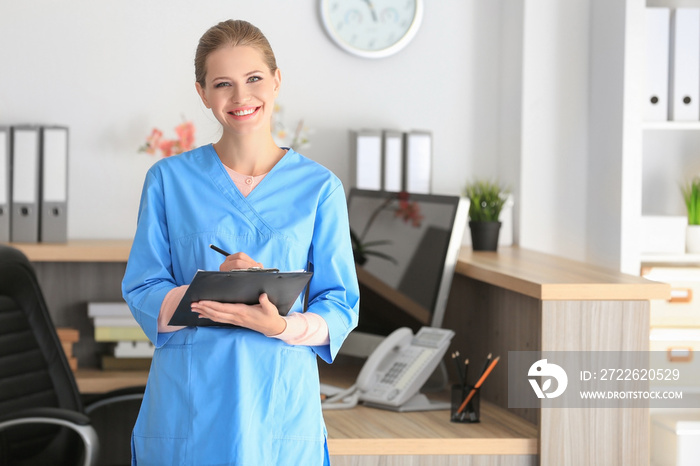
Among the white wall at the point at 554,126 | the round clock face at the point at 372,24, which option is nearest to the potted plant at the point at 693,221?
the white wall at the point at 554,126

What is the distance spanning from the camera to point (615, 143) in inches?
111

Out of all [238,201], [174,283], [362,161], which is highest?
[362,161]

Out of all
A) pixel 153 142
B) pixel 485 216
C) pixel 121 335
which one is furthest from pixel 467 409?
pixel 153 142

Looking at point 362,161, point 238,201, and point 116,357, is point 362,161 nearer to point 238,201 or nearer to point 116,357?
point 116,357

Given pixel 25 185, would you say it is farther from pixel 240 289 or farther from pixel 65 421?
pixel 240 289

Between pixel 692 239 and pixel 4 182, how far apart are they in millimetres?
2314

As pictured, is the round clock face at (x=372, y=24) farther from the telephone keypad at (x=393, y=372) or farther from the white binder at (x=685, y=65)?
the telephone keypad at (x=393, y=372)

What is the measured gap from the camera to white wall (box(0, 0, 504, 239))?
2.94 meters

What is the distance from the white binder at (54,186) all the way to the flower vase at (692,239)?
211 centimetres

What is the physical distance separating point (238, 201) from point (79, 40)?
6.30ft

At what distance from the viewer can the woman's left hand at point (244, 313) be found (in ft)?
3.95

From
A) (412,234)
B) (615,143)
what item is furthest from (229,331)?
(615,143)

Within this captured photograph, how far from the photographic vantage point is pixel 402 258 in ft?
8.48

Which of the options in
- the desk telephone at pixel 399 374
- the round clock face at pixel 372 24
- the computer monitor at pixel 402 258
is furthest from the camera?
the round clock face at pixel 372 24
